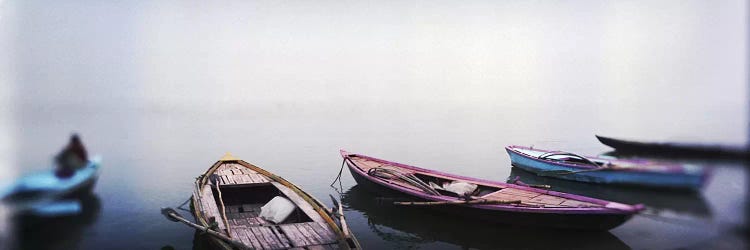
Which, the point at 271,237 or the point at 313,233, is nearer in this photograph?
the point at 271,237

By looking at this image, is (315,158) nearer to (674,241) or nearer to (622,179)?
(674,241)

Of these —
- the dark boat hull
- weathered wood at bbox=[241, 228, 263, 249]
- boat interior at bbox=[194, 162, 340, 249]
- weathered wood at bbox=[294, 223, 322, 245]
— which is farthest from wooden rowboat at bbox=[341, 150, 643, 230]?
weathered wood at bbox=[241, 228, 263, 249]

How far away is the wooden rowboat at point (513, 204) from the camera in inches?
414

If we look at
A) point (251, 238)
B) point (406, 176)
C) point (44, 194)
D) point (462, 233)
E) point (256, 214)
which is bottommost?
point (462, 233)

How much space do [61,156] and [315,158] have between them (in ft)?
84.8

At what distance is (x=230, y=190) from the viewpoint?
1271cm

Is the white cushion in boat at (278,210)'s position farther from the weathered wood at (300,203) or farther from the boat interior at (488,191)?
the boat interior at (488,191)

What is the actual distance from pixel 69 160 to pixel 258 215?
30.6ft

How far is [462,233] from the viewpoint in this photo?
12242 millimetres

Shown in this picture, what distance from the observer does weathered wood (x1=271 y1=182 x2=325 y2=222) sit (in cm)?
994

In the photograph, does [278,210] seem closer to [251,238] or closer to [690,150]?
[251,238]

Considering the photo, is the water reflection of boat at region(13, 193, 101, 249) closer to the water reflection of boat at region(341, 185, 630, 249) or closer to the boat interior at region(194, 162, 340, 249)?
the boat interior at region(194, 162, 340, 249)

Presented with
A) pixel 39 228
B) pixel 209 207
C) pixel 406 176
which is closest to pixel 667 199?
pixel 39 228

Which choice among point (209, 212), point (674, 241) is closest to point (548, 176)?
point (674, 241)
